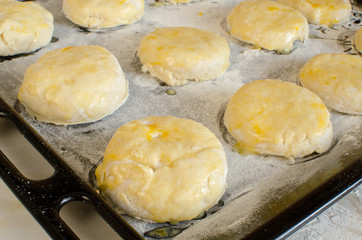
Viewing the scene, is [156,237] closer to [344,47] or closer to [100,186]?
[100,186]

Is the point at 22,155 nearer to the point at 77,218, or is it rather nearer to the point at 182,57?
the point at 77,218

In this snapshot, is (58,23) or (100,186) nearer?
(100,186)

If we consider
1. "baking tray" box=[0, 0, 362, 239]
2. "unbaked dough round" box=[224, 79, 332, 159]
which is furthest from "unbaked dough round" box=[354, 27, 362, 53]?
"unbaked dough round" box=[224, 79, 332, 159]

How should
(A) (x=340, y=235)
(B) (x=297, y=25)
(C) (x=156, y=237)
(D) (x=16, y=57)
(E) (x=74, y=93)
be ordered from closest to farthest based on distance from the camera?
(C) (x=156, y=237) → (A) (x=340, y=235) → (E) (x=74, y=93) → (D) (x=16, y=57) → (B) (x=297, y=25)

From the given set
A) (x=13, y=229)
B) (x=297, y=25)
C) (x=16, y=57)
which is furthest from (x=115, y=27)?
(x=13, y=229)

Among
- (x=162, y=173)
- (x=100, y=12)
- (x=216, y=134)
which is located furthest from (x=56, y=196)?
(x=100, y=12)

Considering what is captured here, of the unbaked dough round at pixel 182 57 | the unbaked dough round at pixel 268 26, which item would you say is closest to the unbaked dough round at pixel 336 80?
the unbaked dough round at pixel 268 26

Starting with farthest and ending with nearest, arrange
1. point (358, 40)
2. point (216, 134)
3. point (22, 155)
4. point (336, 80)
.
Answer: point (358, 40) < point (336, 80) < point (216, 134) < point (22, 155)
